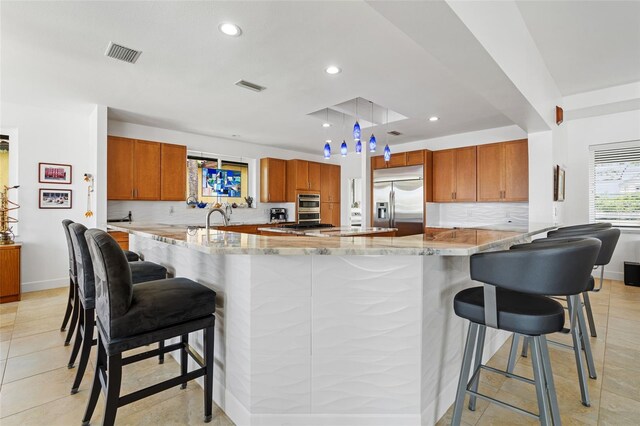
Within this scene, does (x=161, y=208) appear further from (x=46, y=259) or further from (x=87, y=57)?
(x=87, y=57)

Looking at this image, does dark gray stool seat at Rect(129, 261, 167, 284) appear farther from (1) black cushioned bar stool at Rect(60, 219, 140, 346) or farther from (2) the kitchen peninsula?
(2) the kitchen peninsula

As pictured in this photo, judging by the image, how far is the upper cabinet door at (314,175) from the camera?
23.5ft

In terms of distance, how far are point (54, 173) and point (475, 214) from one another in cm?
686

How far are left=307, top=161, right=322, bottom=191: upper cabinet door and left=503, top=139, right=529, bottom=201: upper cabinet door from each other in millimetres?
3802

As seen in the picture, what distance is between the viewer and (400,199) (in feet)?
20.3

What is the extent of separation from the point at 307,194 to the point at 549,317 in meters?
6.05

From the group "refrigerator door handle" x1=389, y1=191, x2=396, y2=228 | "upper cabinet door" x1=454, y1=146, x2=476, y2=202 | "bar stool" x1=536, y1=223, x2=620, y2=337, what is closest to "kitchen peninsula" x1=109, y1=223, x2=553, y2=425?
"bar stool" x1=536, y1=223, x2=620, y2=337

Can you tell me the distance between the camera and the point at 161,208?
17.7 feet

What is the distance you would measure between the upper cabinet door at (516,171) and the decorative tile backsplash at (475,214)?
39cm

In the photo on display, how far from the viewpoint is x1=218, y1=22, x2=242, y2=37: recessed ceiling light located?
2.30 metres

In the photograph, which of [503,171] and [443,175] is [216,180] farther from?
[503,171]

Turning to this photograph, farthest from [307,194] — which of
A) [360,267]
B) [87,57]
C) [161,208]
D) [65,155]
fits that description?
[360,267]

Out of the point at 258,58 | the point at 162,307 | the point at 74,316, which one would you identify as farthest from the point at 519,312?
the point at 74,316

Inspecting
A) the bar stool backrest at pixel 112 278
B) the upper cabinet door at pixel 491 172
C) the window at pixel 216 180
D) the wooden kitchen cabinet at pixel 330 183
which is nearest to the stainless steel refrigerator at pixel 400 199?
the upper cabinet door at pixel 491 172
